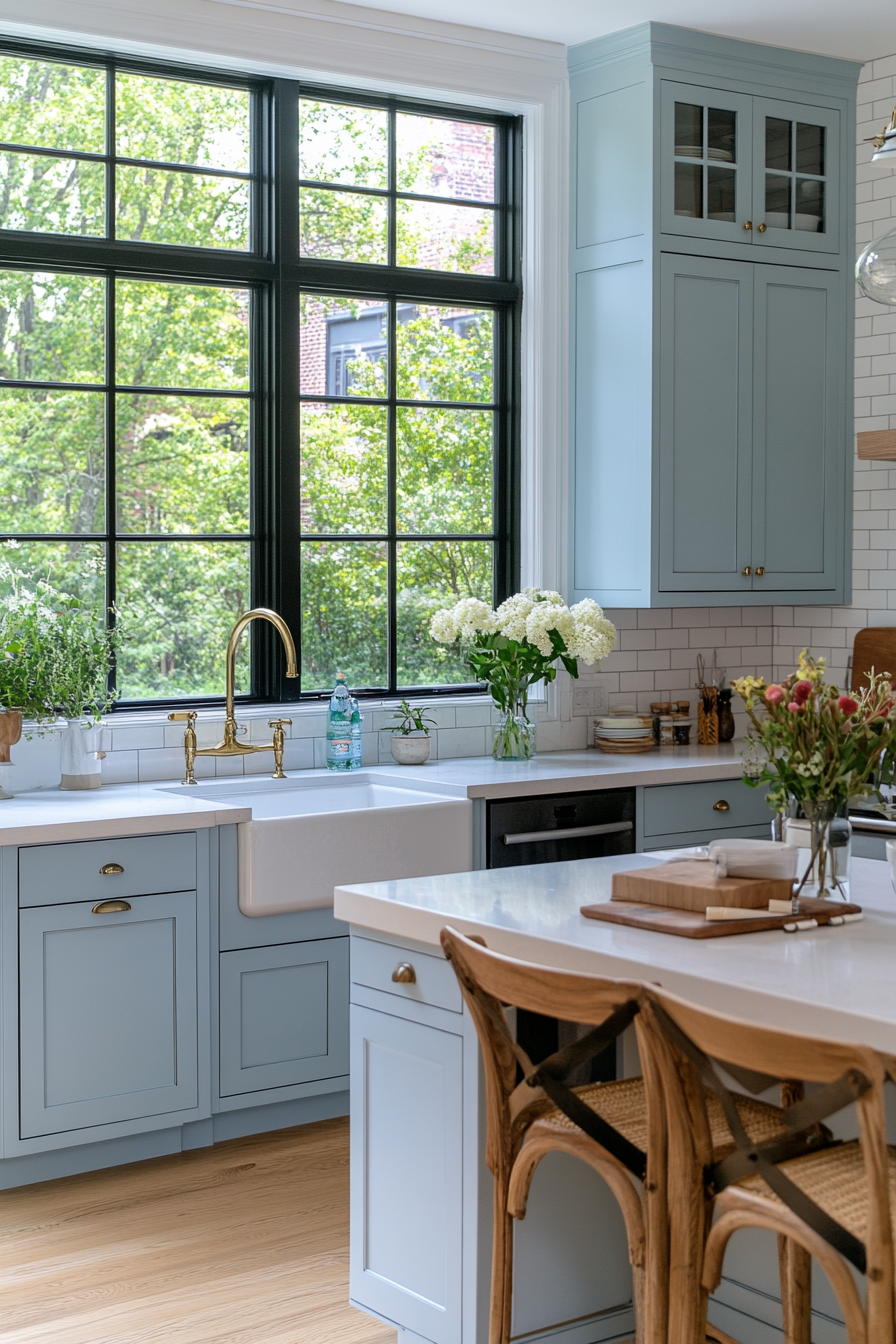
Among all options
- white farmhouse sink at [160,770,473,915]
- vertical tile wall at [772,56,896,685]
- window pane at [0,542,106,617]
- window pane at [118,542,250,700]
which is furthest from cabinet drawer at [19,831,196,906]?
vertical tile wall at [772,56,896,685]

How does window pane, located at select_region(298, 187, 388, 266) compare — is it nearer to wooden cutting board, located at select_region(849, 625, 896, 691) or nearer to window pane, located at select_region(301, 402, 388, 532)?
window pane, located at select_region(301, 402, 388, 532)

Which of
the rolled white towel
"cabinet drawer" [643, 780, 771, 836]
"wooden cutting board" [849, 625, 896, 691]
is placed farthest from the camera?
"wooden cutting board" [849, 625, 896, 691]

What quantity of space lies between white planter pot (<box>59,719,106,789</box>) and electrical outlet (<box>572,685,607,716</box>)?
181cm

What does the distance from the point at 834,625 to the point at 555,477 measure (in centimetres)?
126

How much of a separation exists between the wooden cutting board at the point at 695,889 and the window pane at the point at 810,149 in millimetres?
3490

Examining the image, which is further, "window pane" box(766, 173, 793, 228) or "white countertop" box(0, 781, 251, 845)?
"window pane" box(766, 173, 793, 228)

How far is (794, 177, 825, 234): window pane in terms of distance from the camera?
5.22 meters

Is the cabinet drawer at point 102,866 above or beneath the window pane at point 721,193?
beneath

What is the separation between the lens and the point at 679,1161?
1922mm

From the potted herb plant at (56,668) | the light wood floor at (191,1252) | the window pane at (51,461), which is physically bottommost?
the light wood floor at (191,1252)

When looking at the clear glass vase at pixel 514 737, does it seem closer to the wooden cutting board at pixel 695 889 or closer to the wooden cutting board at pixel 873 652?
the wooden cutting board at pixel 873 652

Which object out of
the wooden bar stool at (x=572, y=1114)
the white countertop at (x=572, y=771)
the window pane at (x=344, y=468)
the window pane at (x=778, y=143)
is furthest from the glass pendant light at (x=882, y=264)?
the window pane at (x=778, y=143)

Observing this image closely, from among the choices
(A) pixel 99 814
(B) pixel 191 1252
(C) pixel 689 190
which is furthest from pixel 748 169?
(B) pixel 191 1252

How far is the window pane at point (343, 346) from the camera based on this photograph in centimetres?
486
